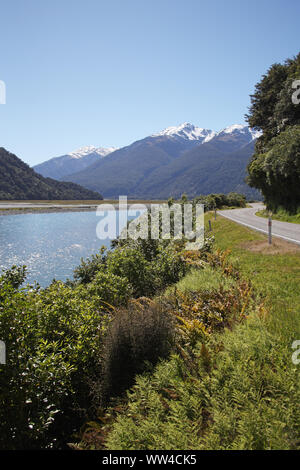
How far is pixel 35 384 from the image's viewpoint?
369 centimetres

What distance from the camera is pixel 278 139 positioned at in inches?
1027

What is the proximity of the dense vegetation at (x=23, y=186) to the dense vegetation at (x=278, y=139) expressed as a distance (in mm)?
125045

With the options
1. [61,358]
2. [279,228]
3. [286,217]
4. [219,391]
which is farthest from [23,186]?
[219,391]

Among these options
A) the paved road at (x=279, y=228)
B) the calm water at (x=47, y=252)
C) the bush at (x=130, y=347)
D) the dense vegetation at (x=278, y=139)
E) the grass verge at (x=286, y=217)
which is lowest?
the calm water at (x=47, y=252)

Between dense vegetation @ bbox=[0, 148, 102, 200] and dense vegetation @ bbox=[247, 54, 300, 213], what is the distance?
125045mm

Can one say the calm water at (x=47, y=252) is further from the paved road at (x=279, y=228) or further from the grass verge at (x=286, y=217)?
the grass verge at (x=286, y=217)

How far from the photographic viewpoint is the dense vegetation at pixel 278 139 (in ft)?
75.7

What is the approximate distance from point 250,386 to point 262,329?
123 centimetres

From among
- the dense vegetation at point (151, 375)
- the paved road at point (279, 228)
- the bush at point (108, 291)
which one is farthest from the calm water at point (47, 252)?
the dense vegetation at point (151, 375)

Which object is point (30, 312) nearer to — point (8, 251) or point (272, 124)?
point (8, 251)

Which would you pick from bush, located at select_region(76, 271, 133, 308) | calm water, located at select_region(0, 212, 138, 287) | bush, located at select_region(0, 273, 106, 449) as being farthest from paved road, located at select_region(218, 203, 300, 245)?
calm water, located at select_region(0, 212, 138, 287)

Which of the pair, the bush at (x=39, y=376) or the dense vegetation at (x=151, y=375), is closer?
the dense vegetation at (x=151, y=375)

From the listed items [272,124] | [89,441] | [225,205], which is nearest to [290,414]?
[89,441]

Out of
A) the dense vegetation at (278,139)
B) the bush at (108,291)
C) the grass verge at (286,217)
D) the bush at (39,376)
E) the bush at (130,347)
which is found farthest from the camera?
the grass verge at (286,217)
